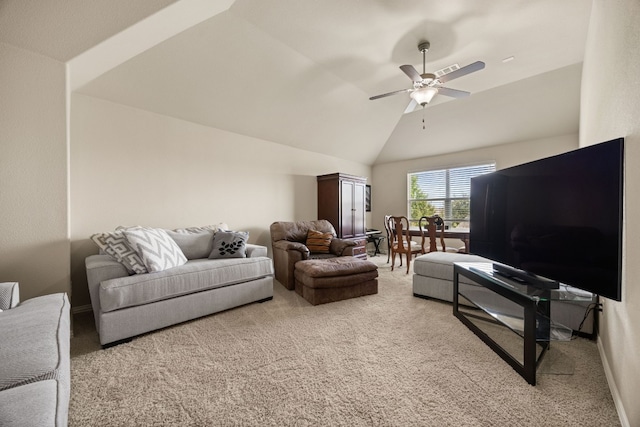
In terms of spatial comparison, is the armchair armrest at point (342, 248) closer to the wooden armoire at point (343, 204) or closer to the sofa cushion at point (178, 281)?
the wooden armoire at point (343, 204)

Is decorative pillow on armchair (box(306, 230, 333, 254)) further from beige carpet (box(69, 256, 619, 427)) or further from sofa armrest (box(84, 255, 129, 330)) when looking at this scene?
sofa armrest (box(84, 255, 129, 330))

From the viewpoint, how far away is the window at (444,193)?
17.9 ft

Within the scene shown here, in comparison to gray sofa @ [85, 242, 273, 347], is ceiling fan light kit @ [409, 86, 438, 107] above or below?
above

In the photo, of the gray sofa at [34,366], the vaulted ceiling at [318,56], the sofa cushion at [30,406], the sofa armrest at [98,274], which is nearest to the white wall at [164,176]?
the vaulted ceiling at [318,56]

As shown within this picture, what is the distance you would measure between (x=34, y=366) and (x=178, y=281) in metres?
1.41

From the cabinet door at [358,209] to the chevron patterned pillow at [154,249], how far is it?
136 inches

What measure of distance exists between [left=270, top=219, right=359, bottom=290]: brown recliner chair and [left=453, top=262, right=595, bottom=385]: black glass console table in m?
1.70

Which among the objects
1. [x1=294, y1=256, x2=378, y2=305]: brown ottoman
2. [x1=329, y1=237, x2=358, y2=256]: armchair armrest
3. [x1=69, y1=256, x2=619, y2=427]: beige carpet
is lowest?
[x1=69, y1=256, x2=619, y2=427]: beige carpet

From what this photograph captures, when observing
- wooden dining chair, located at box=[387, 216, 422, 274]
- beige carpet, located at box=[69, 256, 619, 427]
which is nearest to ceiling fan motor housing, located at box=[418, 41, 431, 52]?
wooden dining chair, located at box=[387, 216, 422, 274]

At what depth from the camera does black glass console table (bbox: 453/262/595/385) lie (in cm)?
157

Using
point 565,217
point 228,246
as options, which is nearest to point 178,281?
point 228,246

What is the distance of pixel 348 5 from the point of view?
7.79ft

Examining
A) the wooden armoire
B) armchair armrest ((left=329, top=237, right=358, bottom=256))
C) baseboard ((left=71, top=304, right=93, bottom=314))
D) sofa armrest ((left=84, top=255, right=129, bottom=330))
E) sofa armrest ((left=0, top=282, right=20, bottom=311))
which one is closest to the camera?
sofa armrest ((left=0, top=282, right=20, bottom=311))

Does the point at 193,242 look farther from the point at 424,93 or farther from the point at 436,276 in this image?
the point at 424,93
